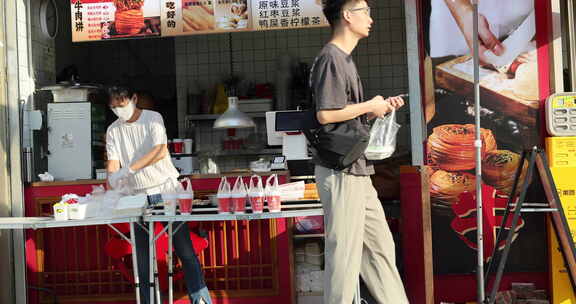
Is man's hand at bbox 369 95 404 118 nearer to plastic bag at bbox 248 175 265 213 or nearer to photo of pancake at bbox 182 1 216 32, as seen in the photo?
plastic bag at bbox 248 175 265 213

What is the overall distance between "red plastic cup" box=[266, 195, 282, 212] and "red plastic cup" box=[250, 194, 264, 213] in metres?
Result: 0.05

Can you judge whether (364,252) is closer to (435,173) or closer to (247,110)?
(435,173)

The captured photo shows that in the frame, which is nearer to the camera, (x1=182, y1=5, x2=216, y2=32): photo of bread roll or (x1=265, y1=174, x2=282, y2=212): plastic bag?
(x1=265, y1=174, x2=282, y2=212): plastic bag

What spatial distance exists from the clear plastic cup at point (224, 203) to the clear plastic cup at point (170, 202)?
1.06 feet

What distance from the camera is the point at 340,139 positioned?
12.0 ft

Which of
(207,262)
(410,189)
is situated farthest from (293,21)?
(207,262)

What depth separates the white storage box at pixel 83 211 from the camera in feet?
15.9

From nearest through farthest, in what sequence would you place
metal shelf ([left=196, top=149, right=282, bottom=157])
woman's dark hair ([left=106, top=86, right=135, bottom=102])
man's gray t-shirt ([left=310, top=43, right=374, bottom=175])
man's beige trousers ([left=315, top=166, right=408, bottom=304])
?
man's gray t-shirt ([left=310, top=43, right=374, bottom=175]) → man's beige trousers ([left=315, top=166, right=408, bottom=304]) → woman's dark hair ([left=106, top=86, right=135, bottom=102]) → metal shelf ([left=196, top=149, right=282, bottom=157])

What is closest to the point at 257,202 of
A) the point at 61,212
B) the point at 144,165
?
the point at 144,165

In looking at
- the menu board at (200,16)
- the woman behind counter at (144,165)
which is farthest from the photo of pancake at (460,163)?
the woman behind counter at (144,165)

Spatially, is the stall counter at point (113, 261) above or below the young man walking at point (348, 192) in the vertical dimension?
below

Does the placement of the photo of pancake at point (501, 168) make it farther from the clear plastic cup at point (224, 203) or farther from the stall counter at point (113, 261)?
the clear plastic cup at point (224, 203)

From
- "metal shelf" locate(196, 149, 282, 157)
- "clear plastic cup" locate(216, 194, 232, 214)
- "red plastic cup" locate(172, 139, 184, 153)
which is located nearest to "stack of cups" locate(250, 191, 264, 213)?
"clear plastic cup" locate(216, 194, 232, 214)

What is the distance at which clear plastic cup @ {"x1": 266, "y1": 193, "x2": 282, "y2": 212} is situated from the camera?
4602mm
